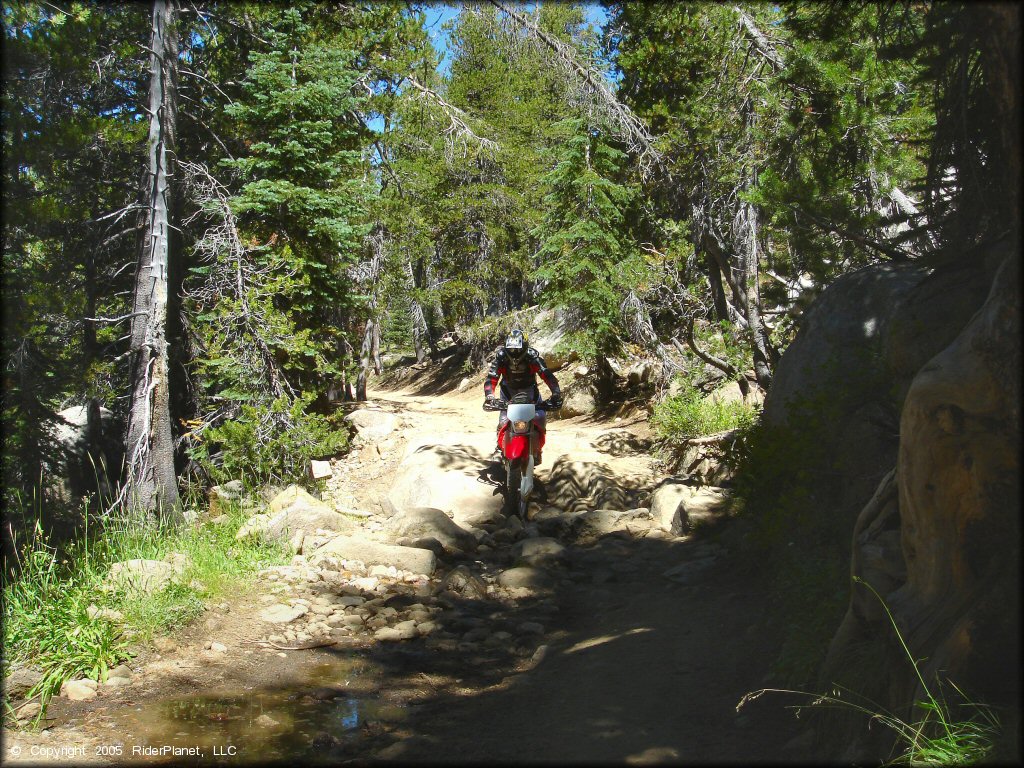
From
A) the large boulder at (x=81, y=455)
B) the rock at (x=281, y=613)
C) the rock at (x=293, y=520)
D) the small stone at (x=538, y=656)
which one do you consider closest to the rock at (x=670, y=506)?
→ the small stone at (x=538, y=656)

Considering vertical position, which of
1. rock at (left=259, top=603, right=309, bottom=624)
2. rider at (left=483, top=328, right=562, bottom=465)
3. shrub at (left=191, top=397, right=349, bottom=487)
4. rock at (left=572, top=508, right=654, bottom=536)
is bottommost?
rock at (left=259, top=603, right=309, bottom=624)

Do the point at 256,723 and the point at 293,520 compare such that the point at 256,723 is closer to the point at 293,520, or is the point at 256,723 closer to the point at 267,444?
the point at 293,520

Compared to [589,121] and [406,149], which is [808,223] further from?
[406,149]

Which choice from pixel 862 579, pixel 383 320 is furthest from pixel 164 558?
pixel 383 320

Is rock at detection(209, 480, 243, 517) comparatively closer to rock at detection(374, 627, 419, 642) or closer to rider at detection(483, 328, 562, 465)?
rider at detection(483, 328, 562, 465)

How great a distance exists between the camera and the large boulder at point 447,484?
10461 millimetres

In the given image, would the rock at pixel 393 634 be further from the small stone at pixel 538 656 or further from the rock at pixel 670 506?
the rock at pixel 670 506

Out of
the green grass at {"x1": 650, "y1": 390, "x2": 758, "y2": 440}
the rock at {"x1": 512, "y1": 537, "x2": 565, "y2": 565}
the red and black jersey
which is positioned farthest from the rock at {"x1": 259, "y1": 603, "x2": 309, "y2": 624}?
the green grass at {"x1": 650, "y1": 390, "x2": 758, "y2": 440}

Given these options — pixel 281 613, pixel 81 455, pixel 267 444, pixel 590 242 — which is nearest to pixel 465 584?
pixel 281 613

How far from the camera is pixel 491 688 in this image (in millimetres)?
5191

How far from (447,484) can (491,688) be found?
5754 millimetres

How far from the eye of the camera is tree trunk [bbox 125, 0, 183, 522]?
30.1ft

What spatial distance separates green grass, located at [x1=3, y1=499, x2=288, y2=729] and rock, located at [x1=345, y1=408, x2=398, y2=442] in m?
7.15

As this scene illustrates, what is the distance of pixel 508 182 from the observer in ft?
76.2
